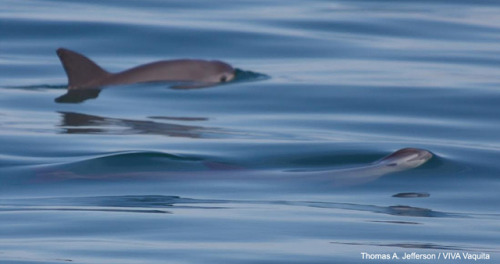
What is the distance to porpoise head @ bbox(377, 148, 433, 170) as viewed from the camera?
914 cm

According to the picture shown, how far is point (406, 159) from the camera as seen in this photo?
30.1ft

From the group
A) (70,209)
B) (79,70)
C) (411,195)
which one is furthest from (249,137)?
(79,70)

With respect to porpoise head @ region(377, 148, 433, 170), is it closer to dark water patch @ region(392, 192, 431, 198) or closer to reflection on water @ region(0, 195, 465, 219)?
dark water patch @ region(392, 192, 431, 198)

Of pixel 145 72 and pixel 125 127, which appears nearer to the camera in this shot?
pixel 125 127

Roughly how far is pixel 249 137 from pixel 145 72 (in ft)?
12.6

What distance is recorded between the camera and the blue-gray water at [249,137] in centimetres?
673

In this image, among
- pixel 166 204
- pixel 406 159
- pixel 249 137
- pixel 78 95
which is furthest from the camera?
pixel 78 95

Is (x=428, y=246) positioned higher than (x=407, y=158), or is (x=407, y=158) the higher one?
(x=407, y=158)

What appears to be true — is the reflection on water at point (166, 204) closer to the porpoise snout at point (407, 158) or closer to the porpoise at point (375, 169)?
the porpoise at point (375, 169)

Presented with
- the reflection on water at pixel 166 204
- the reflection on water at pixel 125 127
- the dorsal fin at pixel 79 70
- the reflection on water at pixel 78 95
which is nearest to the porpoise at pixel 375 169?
the reflection on water at pixel 166 204

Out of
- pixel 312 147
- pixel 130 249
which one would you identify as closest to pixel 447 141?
pixel 312 147

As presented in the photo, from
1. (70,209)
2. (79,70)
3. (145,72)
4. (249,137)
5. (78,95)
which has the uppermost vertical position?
(145,72)

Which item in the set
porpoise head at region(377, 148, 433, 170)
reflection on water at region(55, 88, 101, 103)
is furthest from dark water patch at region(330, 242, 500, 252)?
reflection on water at region(55, 88, 101, 103)

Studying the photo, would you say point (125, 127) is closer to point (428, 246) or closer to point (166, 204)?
point (166, 204)
